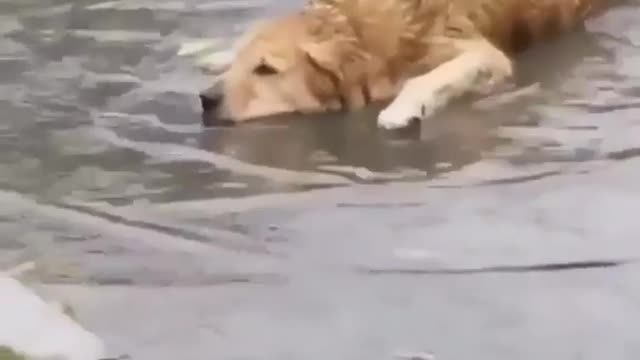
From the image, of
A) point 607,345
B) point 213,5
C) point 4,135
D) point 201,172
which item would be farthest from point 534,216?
point 213,5

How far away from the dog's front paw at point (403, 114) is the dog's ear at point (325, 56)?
133mm

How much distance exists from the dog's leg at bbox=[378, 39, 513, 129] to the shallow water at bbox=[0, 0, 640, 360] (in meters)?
0.03

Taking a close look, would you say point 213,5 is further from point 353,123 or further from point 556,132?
point 556,132

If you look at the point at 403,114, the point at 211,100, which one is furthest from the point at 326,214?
the point at 211,100

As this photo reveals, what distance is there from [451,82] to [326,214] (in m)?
0.58

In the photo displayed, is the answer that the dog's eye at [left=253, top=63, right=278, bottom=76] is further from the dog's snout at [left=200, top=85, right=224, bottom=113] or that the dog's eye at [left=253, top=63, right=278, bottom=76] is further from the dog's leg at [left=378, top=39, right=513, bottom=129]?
the dog's leg at [left=378, top=39, right=513, bottom=129]

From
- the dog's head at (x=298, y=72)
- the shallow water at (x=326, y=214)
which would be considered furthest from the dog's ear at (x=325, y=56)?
the shallow water at (x=326, y=214)

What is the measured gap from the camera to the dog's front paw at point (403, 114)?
1844mm

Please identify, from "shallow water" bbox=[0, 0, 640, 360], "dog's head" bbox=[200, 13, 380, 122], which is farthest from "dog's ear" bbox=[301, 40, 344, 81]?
"shallow water" bbox=[0, 0, 640, 360]

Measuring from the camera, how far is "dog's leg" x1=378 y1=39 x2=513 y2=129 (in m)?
1.87

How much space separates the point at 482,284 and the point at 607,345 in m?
0.17

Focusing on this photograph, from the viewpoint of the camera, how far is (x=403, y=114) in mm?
1855

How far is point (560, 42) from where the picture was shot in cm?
229

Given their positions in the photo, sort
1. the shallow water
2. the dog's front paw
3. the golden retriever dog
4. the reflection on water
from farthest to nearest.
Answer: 1. the golden retriever dog
2. the dog's front paw
3. the reflection on water
4. the shallow water
